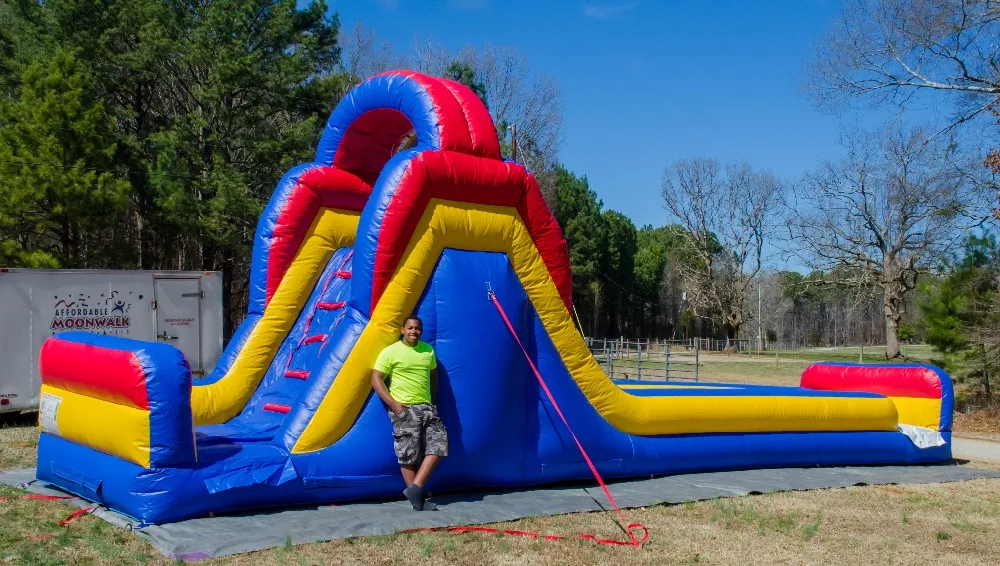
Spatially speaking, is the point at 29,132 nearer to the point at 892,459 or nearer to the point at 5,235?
the point at 5,235

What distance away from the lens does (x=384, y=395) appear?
5629 millimetres

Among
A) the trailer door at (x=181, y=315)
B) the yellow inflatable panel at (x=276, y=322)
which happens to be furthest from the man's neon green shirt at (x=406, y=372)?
the trailer door at (x=181, y=315)

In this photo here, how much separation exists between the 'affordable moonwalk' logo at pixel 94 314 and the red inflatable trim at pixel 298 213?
455cm

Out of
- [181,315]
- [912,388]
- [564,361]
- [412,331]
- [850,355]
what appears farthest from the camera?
[850,355]

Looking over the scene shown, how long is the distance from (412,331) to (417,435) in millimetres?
688

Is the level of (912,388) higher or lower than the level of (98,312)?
lower

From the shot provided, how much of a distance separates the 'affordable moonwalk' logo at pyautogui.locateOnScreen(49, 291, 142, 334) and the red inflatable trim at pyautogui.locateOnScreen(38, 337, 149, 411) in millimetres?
4993

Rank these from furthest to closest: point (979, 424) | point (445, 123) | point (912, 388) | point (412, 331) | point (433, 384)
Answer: point (979, 424), point (912, 388), point (445, 123), point (433, 384), point (412, 331)

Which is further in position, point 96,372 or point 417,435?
point 417,435

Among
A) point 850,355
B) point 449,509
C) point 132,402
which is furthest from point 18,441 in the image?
point 850,355

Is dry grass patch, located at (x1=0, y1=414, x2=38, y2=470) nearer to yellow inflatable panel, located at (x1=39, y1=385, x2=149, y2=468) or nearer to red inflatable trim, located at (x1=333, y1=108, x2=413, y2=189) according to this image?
yellow inflatable panel, located at (x1=39, y1=385, x2=149, y2=468)

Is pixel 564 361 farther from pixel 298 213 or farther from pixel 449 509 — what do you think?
pixel 298 213

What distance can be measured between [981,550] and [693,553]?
6.16 ft

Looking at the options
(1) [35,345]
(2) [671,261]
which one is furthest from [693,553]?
(2) [671,261]
